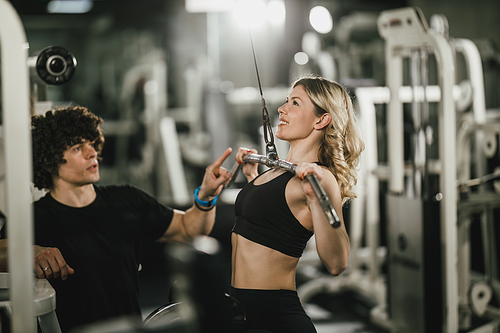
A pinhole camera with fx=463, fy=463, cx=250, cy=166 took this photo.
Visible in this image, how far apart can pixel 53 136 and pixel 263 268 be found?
76 centimetres

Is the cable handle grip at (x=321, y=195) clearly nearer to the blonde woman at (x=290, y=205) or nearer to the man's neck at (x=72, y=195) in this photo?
the blonde woman at (x=290, y=205)

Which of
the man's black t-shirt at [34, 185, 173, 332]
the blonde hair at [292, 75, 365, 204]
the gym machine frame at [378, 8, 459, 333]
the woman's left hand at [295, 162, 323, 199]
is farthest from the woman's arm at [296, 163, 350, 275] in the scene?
the gym machine frame at [378, 8, 459, 333]

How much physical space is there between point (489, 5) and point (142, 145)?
12.4 ft

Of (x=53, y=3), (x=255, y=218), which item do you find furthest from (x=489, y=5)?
(x=255, y=218)

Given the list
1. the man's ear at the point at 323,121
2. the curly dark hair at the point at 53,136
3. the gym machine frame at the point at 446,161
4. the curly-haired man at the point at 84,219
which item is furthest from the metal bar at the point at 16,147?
the gym machine frame at the point at 446,161

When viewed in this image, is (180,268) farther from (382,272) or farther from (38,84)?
(382,272)

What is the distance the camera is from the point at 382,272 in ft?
12.8

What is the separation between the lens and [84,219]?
144 cm

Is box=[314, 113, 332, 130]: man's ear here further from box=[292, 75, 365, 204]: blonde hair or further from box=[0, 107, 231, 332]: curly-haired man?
box=[0, 107, 231, 332]: curly-haired man

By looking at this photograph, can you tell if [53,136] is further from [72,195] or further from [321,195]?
[321,195]

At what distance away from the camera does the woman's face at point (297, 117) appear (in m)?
1.19

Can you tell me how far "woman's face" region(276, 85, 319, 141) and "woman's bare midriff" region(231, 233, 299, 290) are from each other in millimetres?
300

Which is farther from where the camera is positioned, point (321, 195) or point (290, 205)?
point (290, 205)

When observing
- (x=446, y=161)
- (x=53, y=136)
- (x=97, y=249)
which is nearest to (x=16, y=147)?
(x=53, y=136)
